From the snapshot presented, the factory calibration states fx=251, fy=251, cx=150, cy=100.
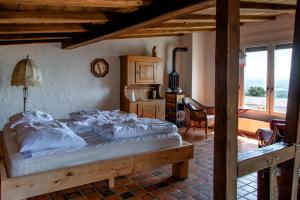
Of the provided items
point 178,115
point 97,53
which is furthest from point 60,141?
point 178,115

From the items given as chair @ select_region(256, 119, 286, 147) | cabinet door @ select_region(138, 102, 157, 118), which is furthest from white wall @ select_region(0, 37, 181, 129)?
chair @ select_region(256, 119, 286, 147)

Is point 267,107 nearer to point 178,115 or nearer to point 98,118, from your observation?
point 178,115

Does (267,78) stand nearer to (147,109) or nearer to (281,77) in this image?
(281,77)

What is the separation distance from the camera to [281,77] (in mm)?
5492

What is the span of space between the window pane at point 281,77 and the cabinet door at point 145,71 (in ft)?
9.33

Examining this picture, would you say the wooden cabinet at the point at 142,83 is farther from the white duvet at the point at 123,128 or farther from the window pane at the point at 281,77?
the window pane at the point at 281,77

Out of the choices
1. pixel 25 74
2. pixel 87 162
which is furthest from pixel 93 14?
pixel 25 74

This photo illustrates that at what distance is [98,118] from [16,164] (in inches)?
61.2

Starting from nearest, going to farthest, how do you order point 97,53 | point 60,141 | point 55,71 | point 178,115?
point 60,141, point 55,71, point 97,53, point 178,115

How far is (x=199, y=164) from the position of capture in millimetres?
3990

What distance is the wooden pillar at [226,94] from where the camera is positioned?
4.38 ft

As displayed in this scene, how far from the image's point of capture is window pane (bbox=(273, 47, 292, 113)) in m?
5.39

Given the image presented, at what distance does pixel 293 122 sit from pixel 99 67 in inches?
195

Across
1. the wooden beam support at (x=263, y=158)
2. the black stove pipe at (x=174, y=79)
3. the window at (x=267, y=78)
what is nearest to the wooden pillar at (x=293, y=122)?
the wooden beam support at (x=263, y=158)
